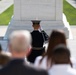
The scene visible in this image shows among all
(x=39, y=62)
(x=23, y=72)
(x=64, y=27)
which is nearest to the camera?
(x=23, y=72)

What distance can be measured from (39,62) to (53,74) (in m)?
0.58

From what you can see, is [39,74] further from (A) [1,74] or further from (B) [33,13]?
(B) [33,13]

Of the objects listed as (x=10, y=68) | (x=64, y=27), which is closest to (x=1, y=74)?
(x=10, y=68)

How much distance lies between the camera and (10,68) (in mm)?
3840

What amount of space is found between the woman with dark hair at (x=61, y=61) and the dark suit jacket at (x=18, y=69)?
530 mm

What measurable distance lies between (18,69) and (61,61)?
70 centimetres

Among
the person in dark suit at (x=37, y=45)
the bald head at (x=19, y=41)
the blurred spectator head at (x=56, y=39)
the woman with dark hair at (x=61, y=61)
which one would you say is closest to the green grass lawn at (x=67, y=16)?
the person in dark suit at (x=37, y=45)

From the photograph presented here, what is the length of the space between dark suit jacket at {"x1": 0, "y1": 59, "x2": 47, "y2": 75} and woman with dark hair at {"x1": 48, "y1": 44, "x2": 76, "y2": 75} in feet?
1.74

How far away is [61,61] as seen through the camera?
438 centimetres

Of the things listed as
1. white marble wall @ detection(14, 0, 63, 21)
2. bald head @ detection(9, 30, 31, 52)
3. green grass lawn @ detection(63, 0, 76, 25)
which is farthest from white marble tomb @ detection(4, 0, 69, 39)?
bald head @ detection(9, 30, 31, 52)

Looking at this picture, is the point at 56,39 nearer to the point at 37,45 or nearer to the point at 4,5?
the point at 37,45

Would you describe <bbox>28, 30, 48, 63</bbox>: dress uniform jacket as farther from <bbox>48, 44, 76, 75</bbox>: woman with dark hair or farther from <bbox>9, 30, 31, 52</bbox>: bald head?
<bbox>9, 30, 31, 52</bbox>: bald head

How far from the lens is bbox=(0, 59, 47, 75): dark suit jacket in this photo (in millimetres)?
3814

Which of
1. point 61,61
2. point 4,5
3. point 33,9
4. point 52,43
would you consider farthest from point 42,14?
point 4,5
